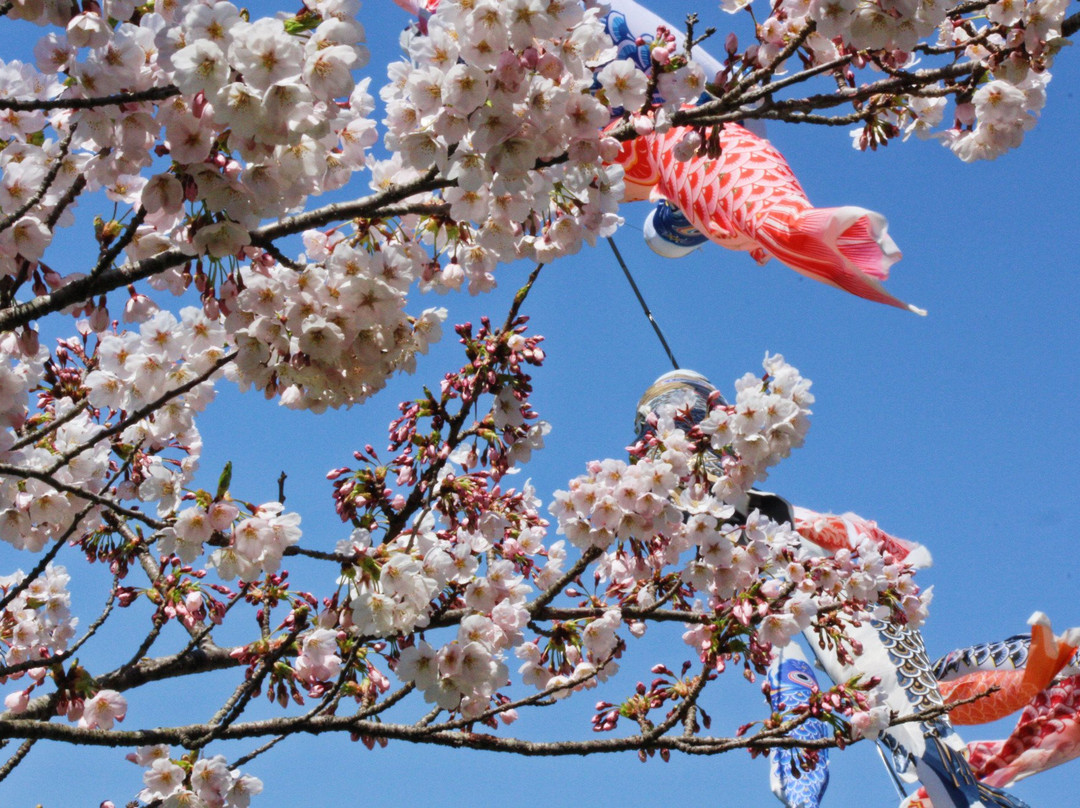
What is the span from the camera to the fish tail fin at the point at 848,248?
6332 mm

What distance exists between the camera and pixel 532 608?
3.40 metres

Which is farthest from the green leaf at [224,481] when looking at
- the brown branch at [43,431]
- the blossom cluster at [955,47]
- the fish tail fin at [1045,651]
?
the fish tail fin at [1045,651]

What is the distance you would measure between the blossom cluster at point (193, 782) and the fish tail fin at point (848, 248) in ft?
16.1

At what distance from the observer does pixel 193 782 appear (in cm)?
298

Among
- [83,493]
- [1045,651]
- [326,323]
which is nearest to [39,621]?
[83,493]

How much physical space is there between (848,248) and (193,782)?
16.9 ft

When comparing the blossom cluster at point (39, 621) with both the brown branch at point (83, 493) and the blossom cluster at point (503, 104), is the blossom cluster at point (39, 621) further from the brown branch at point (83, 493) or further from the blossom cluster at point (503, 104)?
the blossom cluster at point (503, 104)

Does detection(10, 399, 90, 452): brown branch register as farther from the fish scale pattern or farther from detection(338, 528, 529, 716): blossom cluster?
the fish scale pattern

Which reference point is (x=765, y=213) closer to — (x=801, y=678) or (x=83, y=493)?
(x=801, y=678)

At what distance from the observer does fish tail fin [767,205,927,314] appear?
6332 mm

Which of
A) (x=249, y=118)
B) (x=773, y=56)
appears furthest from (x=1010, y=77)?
(x=249, y=118)

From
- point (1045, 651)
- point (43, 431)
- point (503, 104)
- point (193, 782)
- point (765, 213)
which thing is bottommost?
point (193, 782)

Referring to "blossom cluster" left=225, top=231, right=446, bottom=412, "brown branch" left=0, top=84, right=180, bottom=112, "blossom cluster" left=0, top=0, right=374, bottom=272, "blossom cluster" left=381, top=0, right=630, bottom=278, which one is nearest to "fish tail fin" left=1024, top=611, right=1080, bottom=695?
"blossom cluster" left=381, top=0, right=630, bottom=278

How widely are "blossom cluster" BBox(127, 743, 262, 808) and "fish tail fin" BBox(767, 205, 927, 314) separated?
4902 millimetres
